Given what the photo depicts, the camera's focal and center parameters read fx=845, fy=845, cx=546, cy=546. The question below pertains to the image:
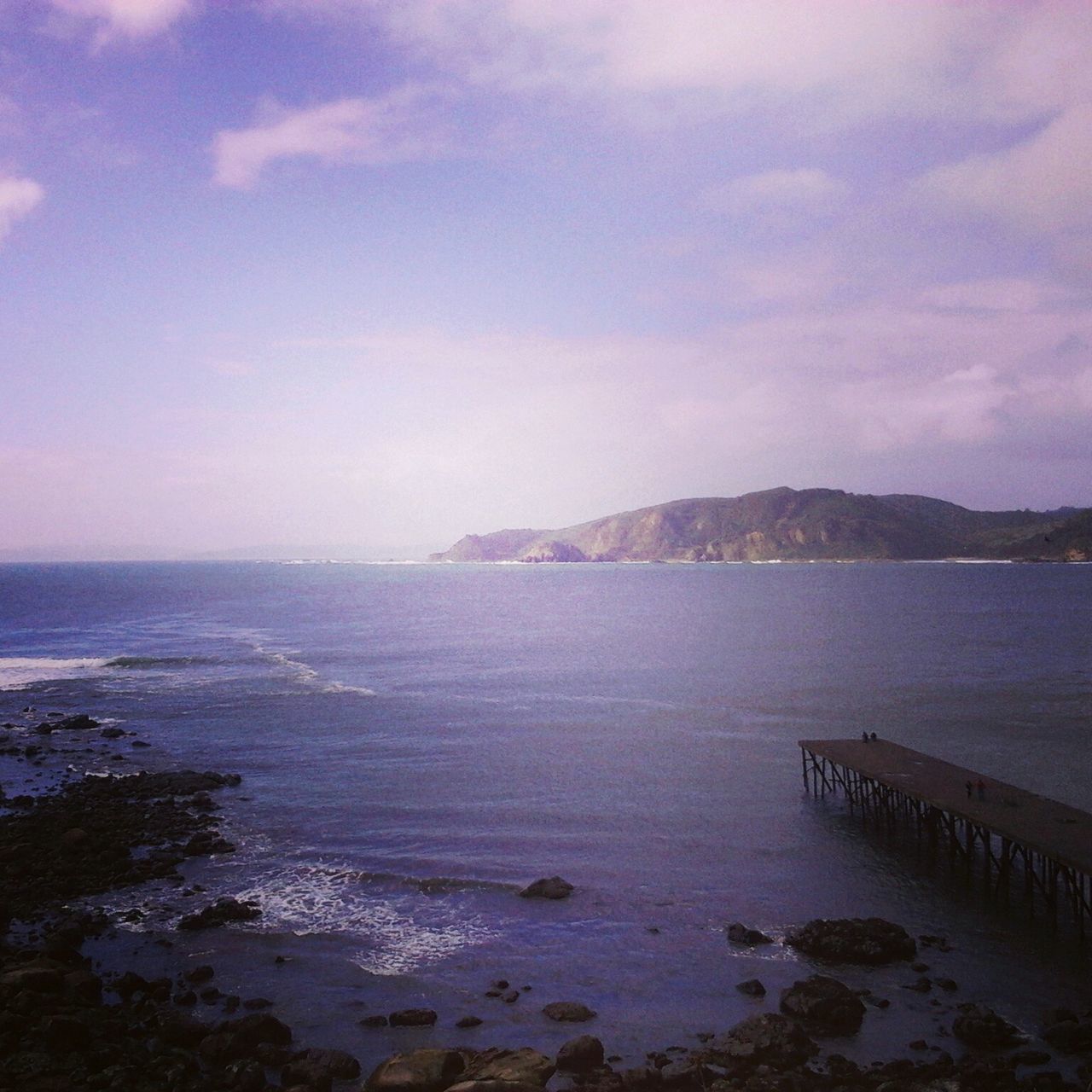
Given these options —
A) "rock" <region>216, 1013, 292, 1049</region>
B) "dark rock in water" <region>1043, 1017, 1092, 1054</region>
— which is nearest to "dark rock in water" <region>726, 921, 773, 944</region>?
"dark rock in water" <region>1043, 1017, 1092, 1054</region>

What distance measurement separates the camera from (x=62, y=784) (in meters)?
36.5

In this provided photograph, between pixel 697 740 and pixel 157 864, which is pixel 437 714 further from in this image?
pixel 157 864

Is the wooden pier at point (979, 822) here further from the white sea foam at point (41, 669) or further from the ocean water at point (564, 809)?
the white sea foam at point (41, 669)

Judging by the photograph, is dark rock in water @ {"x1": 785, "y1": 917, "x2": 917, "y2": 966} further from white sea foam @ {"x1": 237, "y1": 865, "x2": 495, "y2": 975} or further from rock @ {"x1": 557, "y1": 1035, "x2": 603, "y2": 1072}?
white sea foam @ {"x1": 237, "y1": 865, "x2": 495, "y2": 975}

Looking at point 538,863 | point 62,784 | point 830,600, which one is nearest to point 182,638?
point 62,784

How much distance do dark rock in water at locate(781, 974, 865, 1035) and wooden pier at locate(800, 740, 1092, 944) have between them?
8.01 meters

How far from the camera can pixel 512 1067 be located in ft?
49.8

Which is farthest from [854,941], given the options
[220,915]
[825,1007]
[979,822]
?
[220,915]

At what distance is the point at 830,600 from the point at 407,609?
74.1 metres

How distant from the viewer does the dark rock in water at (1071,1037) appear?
53.9 feet

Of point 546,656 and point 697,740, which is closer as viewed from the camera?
point 697,740

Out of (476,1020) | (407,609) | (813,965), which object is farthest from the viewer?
(407,609)

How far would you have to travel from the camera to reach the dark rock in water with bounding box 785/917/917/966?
20.4 meters

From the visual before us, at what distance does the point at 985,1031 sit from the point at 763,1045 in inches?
180
